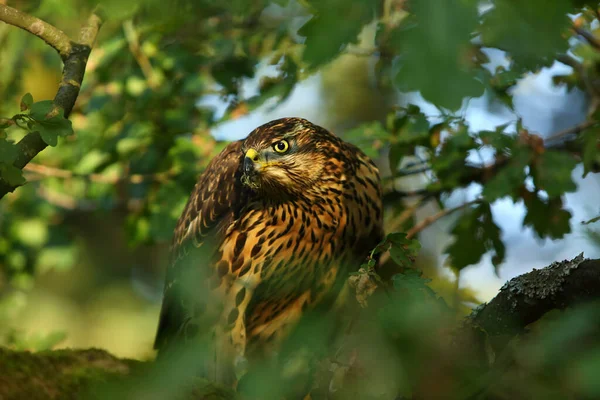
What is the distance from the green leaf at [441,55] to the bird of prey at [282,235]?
9.31 feet

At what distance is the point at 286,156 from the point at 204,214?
0.68 metres

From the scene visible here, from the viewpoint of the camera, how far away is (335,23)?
3.86ft

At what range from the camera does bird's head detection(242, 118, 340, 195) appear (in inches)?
154

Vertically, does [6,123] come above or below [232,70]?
below

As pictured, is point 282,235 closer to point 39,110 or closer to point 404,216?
point 404,216

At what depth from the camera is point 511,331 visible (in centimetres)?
262

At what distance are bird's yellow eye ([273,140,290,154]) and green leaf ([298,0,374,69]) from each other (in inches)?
111

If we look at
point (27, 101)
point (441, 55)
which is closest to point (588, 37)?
point (27, 101)

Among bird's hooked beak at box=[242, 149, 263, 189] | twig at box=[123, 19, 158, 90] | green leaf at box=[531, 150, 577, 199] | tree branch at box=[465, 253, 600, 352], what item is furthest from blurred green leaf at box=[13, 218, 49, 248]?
→ tree branch at box=[465, 253, 600, 352]

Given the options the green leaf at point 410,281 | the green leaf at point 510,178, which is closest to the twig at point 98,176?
the green leaf at point 510,178

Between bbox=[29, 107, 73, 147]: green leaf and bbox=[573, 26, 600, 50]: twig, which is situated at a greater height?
bbox=[573, 26, 600, 50]: twig

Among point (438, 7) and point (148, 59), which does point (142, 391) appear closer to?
point (438, 7)

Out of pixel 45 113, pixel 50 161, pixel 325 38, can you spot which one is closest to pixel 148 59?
pixel 50 161

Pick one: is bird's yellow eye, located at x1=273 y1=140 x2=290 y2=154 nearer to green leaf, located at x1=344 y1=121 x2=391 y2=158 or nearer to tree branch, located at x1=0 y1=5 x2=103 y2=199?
green leaf, located at x1=344 y1=121 x2=391 y2=158
